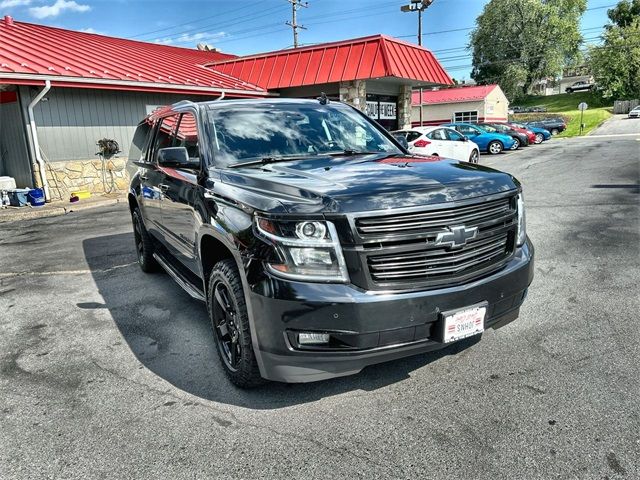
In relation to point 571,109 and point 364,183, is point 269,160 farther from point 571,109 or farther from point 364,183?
point 571,109

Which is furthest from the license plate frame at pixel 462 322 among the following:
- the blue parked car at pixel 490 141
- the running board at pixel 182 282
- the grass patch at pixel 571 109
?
the grass patch at pixel 571 109

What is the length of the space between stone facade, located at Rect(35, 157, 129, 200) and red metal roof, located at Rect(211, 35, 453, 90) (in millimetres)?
7218

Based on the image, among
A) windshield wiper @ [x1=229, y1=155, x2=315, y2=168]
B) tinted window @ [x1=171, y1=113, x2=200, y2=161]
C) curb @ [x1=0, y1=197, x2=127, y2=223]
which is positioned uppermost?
tinted window @ [x1=171, y1=113, x2=200, y2=161]

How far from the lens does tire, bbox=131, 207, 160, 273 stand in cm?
588

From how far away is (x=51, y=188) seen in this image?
13.3 m

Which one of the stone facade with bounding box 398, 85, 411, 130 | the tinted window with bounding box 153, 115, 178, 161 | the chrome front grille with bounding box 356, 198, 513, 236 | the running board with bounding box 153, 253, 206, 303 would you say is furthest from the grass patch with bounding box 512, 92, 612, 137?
the chrome front grille with bounding box 356, 198, 513, 236

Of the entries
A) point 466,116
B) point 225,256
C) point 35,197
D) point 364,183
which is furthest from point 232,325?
point 466,116

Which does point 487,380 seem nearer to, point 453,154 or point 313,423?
point 313,423

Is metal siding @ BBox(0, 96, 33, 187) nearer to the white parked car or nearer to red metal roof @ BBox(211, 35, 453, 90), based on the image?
Answer: red metal roof @ BBox(211, 35, 453, 90)

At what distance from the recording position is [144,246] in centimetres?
602

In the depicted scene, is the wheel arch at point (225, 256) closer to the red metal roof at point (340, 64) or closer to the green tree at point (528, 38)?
the red metal roof at point (340, 64)

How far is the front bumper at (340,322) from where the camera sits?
2607mm

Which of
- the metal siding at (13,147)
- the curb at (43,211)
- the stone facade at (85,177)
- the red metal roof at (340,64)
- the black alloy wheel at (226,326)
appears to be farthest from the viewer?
the red metal roof at (340,64)

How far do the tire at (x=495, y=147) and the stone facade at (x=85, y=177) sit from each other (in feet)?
59.1
